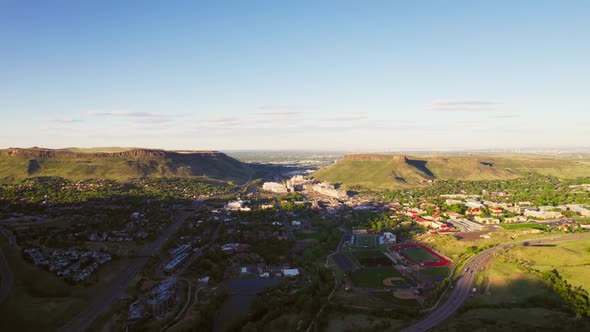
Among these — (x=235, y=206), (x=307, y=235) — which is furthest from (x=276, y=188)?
(x=307, y=235)

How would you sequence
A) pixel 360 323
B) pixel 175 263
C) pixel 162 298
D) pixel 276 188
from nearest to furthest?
pixel 360 323 → pixel 162 298 → pixel 175 263 → pixel 276 188

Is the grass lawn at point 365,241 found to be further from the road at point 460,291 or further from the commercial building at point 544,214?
the commercial building at point 544,214

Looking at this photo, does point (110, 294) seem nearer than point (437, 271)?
Yes

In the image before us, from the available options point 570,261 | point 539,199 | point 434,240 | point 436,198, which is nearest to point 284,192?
point 436,198

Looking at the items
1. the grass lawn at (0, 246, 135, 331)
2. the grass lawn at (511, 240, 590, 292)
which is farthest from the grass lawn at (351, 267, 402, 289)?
the grass lawn at (0, 246, 135, 331)

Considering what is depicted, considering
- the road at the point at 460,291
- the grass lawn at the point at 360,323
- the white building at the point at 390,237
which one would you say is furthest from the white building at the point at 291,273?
the white building at the point at 390,237

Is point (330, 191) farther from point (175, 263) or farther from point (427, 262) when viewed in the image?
point (175, 263)

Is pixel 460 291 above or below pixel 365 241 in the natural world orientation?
below
